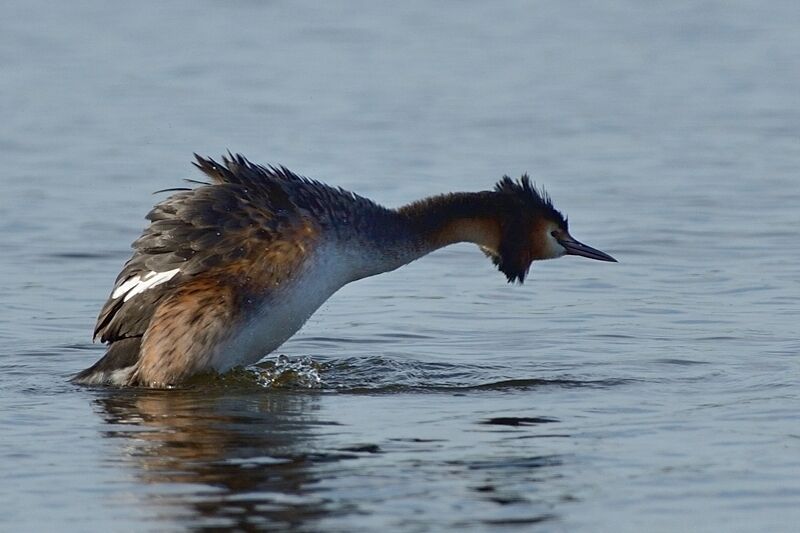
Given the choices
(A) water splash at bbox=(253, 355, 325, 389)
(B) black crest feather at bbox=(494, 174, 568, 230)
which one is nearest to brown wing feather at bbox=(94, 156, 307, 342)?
(A) water splash at bbox=(253, 355, 325, 389)

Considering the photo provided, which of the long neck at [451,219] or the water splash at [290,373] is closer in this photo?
the water splash at [290,373]

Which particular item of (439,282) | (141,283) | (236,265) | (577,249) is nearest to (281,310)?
(236,265)

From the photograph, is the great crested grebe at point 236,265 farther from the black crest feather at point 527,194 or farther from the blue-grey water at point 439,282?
the black crest feather at point 527,194

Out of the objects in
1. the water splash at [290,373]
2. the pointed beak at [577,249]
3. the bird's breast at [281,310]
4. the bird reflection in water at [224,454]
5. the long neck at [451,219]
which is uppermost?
the long neck at [451,219]

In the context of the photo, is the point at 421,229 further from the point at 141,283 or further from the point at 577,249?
the point at 141,283

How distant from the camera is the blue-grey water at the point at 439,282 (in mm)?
7078

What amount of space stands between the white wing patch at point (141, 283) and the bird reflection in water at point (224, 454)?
1.83ft

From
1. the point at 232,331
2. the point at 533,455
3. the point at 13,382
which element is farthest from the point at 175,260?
the point at 533,455

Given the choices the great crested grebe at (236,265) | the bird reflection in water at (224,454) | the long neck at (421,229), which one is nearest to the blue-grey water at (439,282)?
the bird reflection in water at (224,454)

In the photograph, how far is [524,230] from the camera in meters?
10.0

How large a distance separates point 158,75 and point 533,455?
1384 cm

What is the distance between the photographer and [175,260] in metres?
9.24

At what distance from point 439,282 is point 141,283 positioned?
3398 mm

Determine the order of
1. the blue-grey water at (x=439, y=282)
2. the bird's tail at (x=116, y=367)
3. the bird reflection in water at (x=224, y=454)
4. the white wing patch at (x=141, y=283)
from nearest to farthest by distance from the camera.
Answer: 1. the bird reflection in water at (x=224, y=454)
2. the blue-grey water at (x=439, y=282)
3. the white wing patch at (x=141, y=283)
4. the bird's tail at (x=116, y=367)
